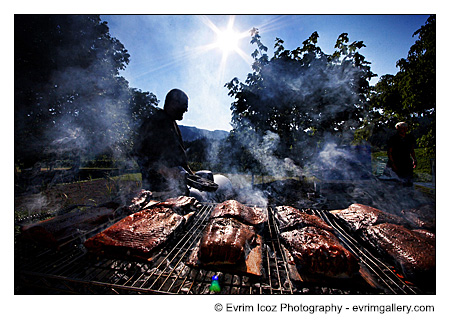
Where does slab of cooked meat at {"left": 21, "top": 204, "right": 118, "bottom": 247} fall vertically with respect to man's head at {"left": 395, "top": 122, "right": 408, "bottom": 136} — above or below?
below

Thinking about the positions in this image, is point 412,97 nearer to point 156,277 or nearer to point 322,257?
point 322,257

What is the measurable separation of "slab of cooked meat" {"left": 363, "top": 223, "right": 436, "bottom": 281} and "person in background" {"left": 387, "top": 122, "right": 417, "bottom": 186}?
3919 millimetres

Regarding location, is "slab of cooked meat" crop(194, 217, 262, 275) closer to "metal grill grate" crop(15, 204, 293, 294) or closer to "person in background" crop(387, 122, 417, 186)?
"metal grill grate" crop(15, 204, 293, 294)

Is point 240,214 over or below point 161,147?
below

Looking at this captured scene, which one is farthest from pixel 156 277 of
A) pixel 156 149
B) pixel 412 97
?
pixel 412 97

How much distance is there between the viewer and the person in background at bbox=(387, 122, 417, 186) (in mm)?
4555

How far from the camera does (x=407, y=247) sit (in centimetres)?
157

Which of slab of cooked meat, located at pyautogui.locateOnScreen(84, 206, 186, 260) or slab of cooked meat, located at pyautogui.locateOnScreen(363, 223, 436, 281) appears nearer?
slab of cooked meat, located at pyautogui.locateOnScreen(363, 223, 436, 281)

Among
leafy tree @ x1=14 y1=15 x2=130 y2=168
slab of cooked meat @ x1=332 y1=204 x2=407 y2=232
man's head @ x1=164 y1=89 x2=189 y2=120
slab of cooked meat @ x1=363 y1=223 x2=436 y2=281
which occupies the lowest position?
slab of cooked meat @ x1=363 y1=223 x2=436 y2=281

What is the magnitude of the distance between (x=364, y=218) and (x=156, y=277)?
2670 mm

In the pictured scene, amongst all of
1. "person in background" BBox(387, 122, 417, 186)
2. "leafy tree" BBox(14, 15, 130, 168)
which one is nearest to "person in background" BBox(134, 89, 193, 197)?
"leafy tree" BBox(14, 15, 130, 168)

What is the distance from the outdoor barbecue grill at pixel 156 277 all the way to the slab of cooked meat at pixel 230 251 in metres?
0.10

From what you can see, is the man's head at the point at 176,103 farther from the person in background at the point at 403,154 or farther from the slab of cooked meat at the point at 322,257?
the person in background at the point at 403,154
